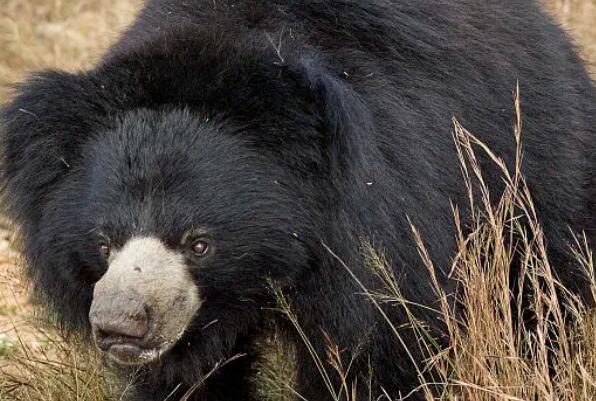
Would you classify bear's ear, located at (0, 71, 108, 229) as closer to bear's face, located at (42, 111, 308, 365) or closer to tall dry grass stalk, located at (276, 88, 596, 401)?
bear's face, located at (42, 111, 308, 365)

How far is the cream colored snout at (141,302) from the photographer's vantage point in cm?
322

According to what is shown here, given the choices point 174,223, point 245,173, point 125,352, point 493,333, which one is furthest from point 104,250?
point 493,333

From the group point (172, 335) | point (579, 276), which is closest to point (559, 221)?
point (579, 276)

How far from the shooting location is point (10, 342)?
5.36 m

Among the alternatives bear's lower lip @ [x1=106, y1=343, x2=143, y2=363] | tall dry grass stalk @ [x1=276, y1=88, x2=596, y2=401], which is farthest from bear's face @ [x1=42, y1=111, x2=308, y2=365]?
tall dry grass stalk @ [x1=276, y1=88, x2=596, y2=401]

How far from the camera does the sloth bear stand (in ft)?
11.3

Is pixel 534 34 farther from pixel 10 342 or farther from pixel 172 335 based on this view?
pixel 10 342

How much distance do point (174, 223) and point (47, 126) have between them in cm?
58

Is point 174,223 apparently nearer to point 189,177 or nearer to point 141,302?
point 189,177

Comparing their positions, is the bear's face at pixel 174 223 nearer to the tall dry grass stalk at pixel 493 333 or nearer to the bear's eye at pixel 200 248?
the bear's eye at pixel 200 248

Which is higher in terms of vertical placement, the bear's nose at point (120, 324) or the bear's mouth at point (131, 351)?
the bear's nose at point (120, 324)

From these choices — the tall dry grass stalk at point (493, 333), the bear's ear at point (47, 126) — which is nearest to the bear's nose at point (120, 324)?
the tall dry grass stalk at point (493, 333)

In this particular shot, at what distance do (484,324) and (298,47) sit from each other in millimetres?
1019

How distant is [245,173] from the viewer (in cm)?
353
